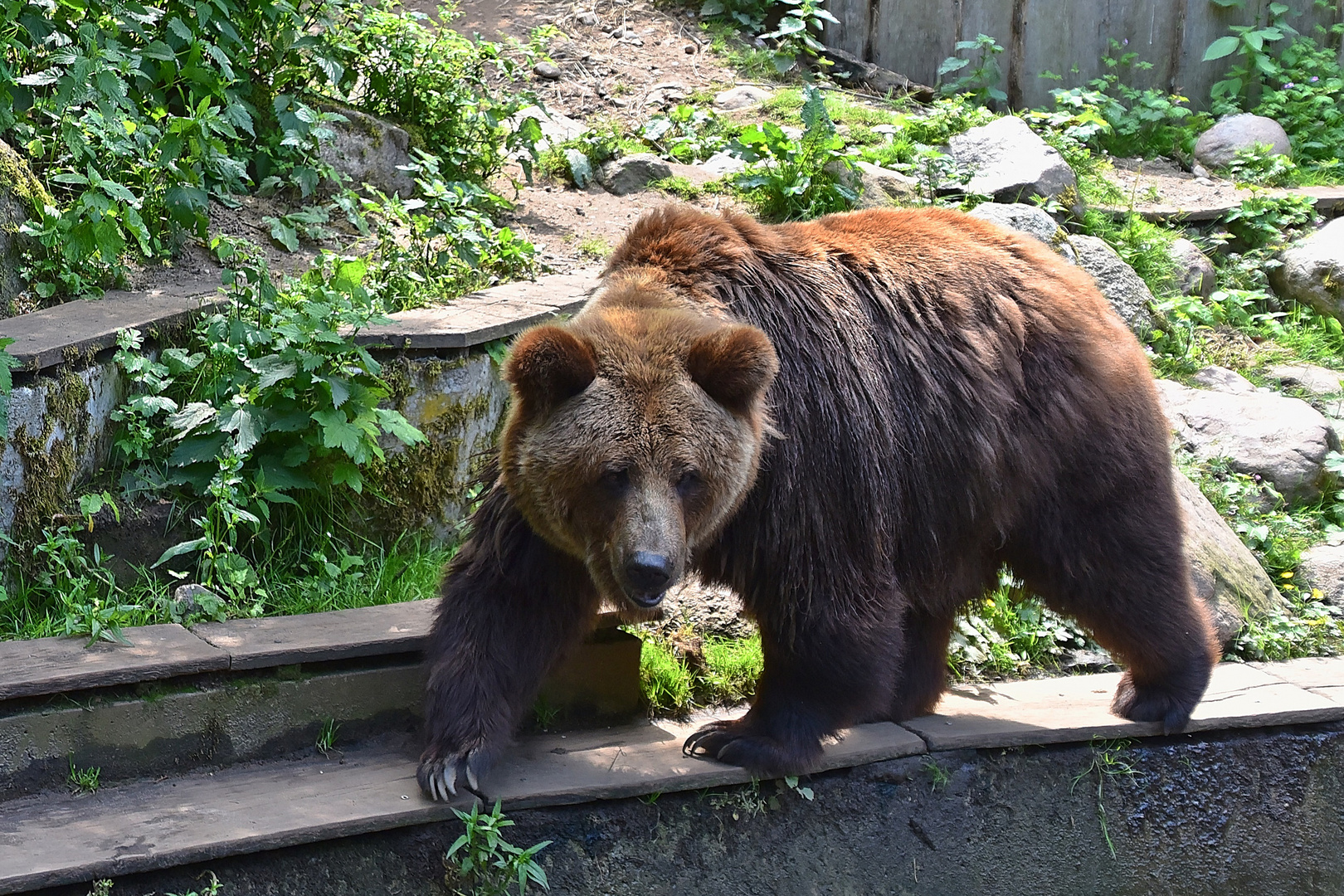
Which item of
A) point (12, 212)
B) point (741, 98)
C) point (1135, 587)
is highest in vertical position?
point (741, 98)

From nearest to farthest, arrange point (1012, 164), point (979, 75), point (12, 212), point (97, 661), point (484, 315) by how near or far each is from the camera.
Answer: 1. point (97, 661)
2. point (12, 212)
3. point (484, 315)
4. point (1012, 164)
5. point (979, 75)

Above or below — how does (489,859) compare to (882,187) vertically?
below

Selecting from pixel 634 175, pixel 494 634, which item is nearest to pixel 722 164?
pixel 634 175

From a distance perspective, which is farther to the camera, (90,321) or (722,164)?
(722,164)

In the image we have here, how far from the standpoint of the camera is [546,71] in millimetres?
8617

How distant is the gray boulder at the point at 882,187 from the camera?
695 centimetres

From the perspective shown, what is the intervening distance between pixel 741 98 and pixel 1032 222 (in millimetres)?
2334

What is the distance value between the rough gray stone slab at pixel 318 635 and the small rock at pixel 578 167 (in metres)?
3.78

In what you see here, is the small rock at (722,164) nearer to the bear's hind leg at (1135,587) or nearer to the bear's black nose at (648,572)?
the bear's hind leg at (1135,587)

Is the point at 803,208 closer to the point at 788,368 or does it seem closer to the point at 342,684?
the point at 788,368

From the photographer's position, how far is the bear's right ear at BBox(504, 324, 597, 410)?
337cm

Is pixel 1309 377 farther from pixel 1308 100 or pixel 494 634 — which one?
pixel 494 634

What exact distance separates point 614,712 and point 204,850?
1529 mm

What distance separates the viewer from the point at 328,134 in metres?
5.75
